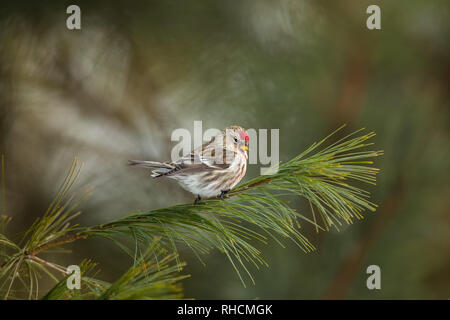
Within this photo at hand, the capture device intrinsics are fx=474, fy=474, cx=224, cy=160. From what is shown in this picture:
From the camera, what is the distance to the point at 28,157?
2.08m

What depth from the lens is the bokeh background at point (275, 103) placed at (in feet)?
6.40

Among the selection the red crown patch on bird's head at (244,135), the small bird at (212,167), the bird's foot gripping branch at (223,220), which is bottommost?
the bird's foot gripping branch at (223,220)

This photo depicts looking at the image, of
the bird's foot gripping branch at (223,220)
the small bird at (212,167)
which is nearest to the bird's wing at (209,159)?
the small bird at (212,167)

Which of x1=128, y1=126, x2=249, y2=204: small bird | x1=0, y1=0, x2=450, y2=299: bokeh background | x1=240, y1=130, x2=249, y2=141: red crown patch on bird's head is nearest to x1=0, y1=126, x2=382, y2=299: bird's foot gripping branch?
x1=128, y1=126, x2=249, y2=204: small bird

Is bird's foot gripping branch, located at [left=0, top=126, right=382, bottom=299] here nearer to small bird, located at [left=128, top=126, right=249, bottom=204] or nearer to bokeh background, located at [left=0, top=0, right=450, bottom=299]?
small bird, located at [left=128, top=126, right=249, bottom=204]

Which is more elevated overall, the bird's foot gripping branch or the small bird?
the small bird

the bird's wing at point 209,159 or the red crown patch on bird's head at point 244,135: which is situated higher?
the red crown patch on bird's head at point 244,135

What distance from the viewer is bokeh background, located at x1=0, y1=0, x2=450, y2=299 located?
1.95 m

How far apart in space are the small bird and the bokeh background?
0.37m

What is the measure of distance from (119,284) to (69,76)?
147 centimetres

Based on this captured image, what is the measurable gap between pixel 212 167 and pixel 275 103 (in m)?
0.59

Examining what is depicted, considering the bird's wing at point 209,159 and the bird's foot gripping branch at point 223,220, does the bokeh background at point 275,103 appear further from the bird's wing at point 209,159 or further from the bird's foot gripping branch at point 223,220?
the bird's foot gripping branch at point 223,220

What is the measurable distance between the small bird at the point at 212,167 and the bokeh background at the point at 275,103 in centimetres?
37
